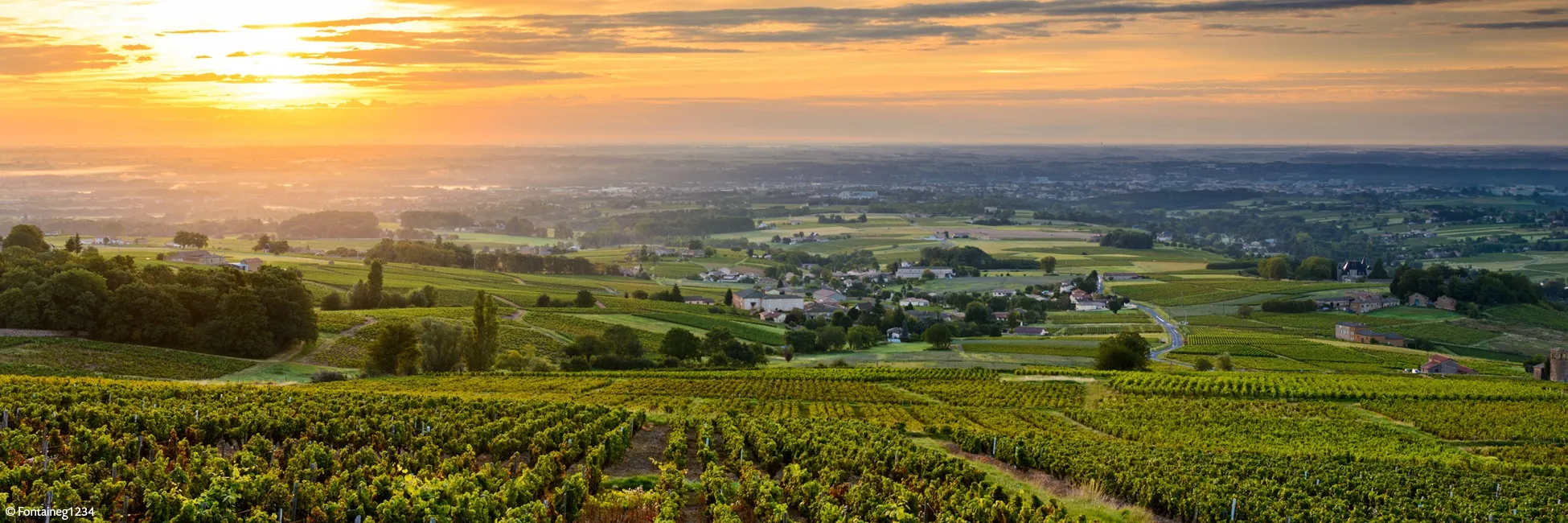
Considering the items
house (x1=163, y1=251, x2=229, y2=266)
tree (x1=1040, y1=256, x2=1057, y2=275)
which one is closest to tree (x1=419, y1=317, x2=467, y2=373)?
house (x1=163, y1=251, x2=229, y2=266)

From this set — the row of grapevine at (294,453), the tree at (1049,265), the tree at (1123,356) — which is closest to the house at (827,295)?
the tree at (1049,265)

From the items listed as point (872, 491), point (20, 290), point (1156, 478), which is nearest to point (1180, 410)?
point (1156, 478)

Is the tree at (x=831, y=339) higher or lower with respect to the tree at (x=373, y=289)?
lower

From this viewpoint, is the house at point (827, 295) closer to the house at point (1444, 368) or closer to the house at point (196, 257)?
the house at point (196, 257)

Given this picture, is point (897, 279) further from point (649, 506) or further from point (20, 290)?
point (649, 506)

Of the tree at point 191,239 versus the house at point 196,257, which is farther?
the tree at point 191,239

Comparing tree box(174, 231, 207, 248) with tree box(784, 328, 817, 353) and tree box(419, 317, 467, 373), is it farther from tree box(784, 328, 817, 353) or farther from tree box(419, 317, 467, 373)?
tree box(419, 317, 467, 373)
